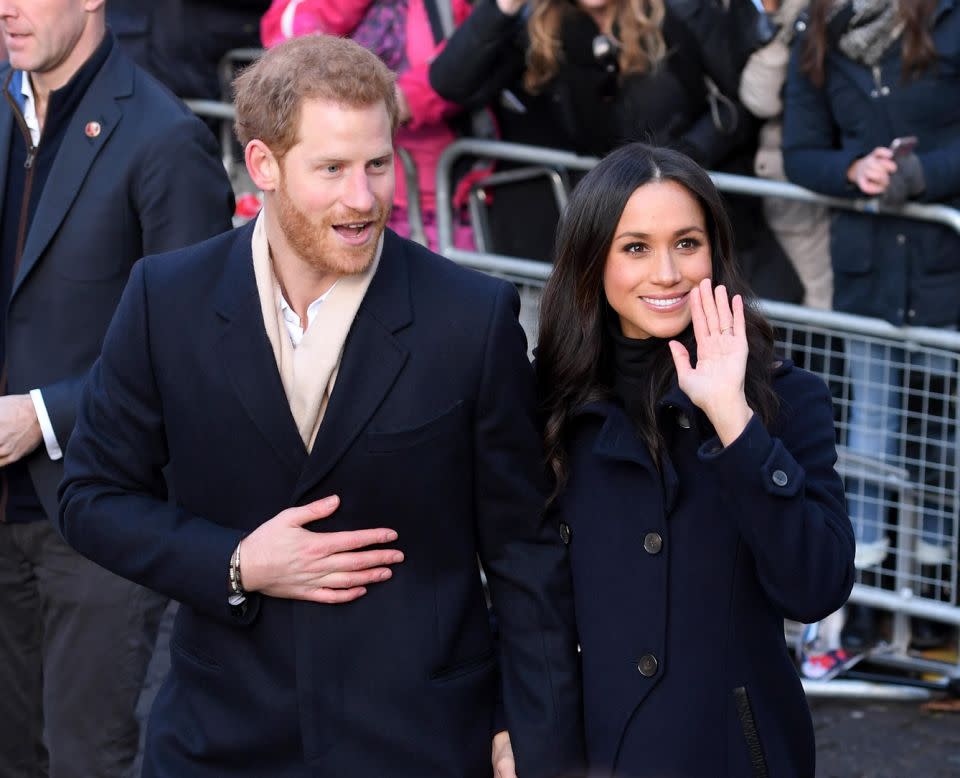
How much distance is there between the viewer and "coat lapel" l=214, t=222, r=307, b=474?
125 inches

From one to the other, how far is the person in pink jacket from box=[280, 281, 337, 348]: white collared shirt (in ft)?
10.3

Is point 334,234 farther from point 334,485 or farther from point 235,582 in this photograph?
point 235,582

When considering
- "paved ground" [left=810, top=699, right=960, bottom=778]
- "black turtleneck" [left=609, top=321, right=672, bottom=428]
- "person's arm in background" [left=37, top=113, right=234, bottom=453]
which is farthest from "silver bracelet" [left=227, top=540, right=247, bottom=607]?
"paved ground" [left=810, top=699, right=960, bottom=778]

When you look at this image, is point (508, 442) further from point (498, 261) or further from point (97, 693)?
point (498, 261)

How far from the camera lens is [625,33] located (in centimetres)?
600

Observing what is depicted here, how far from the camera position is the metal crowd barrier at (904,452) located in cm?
579

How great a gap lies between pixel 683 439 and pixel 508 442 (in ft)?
1.19

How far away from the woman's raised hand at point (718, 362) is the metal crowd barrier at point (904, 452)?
252cm

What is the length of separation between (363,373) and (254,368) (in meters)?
0.21

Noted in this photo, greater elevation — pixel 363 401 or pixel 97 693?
pixel 363 401

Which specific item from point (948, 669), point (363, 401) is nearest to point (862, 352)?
point (948, 669)

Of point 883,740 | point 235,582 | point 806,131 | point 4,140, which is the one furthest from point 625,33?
point 235,582

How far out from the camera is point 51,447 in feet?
14.1

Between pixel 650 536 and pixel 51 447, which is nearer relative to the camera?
pixel 650 536
